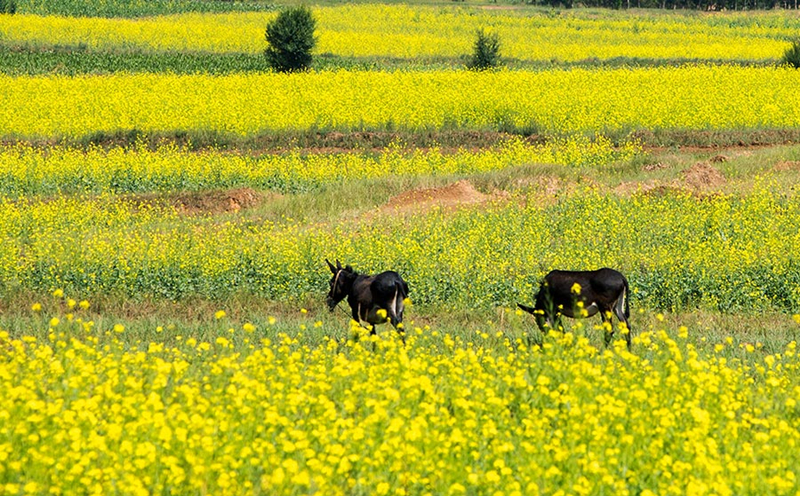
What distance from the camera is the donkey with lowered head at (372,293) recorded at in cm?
1315

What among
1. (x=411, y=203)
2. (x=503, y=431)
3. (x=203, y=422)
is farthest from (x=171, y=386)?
(x=411, y=203)

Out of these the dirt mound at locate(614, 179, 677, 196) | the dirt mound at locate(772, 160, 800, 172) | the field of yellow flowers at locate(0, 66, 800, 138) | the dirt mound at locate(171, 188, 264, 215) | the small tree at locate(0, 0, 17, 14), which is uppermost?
the small tree at locate(0, 0, 17, 14)

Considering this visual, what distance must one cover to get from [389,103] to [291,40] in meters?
12.3

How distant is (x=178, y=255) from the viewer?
18.3 metres

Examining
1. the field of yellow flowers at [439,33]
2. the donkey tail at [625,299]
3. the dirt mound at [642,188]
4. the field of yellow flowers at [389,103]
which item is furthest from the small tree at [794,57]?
the donkey tail at [625,299]

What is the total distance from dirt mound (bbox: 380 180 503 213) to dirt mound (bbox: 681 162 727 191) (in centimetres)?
484

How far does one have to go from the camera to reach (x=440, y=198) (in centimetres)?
2386

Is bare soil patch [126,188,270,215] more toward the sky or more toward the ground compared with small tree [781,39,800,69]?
more toward the ground

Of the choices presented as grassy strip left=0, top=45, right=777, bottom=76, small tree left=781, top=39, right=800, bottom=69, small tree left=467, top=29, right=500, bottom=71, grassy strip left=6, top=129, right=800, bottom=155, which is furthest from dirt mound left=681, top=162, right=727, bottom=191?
small tree left=781, top=39, right=800, bottom=69

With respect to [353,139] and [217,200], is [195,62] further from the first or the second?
[217,200]

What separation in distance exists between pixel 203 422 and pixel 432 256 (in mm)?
11847

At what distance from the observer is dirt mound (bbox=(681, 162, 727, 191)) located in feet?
81.0

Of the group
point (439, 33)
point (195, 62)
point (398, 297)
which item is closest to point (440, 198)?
point (398, 297)

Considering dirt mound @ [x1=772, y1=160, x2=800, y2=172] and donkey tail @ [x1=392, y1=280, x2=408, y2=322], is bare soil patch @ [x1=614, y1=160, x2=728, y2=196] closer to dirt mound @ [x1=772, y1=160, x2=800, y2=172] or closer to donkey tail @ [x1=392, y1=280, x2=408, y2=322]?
dirt mound @ [x1=772, y1=160, x2=800, y2=172]
